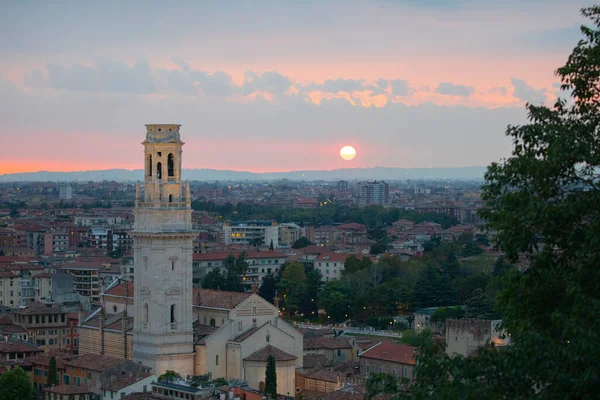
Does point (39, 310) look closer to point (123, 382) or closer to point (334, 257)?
point (123, 382)

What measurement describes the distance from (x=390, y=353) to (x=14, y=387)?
11822 mm

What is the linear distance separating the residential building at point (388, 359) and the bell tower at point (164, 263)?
6.18 m

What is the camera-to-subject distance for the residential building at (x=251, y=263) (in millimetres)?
79312

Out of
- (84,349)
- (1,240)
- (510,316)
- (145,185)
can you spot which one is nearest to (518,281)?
(510,316)

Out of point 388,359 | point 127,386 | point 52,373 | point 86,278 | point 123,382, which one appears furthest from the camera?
point 86,278

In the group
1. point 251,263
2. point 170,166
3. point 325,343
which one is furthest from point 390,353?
point 251,263

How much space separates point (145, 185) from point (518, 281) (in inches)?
1061

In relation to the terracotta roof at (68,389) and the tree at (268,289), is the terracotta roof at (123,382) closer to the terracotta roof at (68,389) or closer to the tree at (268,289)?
the terracotta roof at (68,389)

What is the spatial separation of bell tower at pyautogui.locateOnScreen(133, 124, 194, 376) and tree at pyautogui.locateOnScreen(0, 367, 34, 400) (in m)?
3.32

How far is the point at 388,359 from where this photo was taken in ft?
137

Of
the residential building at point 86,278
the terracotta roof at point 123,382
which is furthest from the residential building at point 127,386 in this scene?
the residential building at point 86,278

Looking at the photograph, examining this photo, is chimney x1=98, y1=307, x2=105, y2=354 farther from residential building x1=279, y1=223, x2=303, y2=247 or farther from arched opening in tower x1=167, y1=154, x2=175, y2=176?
residential building x1=279, y1=223, x2=303, y2=247

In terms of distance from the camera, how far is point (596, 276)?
13531 mm

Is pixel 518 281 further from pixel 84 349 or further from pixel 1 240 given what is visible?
pixel 1 240
